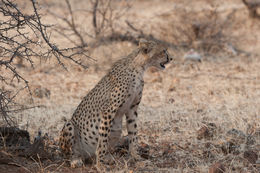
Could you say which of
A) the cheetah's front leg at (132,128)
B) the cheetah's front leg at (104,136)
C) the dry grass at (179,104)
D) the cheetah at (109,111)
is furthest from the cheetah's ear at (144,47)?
the dry grass at (179,104)

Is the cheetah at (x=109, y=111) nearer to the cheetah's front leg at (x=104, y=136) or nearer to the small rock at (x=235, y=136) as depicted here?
the cheetah's front leg at (x=104, y=136)

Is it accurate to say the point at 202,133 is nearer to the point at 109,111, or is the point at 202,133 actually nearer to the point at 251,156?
the point at 251,156

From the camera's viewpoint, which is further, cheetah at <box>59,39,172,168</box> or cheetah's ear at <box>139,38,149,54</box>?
cheetah's ear at <box>139,38,149,54</box>

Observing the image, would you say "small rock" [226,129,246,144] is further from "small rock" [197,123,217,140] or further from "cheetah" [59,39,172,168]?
"cheetah" [59,39,172,168]

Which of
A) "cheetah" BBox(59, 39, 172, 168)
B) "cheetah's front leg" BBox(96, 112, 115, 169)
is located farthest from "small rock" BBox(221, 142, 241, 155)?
"cheetah's front leg" BBox(96, 112, 115, 169)

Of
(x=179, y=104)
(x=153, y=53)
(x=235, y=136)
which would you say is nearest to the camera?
(x=153, y=53)

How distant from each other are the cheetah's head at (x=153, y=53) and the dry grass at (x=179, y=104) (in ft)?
3.23

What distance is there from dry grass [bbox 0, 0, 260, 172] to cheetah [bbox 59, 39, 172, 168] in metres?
0.22

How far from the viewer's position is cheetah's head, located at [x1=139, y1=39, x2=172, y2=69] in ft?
15.3

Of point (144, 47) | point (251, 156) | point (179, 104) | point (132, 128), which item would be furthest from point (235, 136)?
point (179, 104)

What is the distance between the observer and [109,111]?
4531 millimetres

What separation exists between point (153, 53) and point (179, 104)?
2.31 meters

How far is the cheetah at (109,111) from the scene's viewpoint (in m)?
4.52

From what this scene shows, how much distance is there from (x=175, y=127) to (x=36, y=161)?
1926mm
